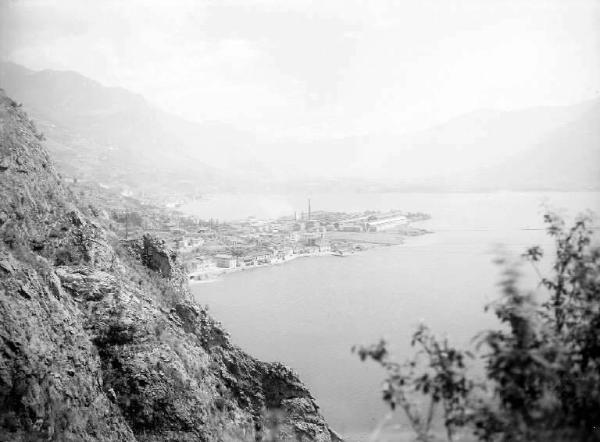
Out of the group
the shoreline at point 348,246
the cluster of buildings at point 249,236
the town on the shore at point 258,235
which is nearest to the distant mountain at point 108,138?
the town on the shore at point 258,235

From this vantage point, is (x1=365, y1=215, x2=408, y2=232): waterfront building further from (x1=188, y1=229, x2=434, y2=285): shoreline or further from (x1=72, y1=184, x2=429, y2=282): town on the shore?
(x1=188, y1=229, x2=434, y2=285): shoreline

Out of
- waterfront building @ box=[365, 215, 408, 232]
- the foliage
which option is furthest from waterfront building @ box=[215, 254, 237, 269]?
the foliage

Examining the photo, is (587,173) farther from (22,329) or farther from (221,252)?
(22,329)

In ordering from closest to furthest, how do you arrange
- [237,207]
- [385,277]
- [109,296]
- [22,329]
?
[22,329]
[109,296]
[385,277]
[237,207]

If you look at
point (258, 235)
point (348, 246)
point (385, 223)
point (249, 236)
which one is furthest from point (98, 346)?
point (385, 223)

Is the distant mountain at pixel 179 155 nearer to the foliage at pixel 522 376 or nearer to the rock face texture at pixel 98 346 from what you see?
the rock face texture at pixel 98 346

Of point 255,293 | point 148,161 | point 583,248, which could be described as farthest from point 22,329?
point 148,161

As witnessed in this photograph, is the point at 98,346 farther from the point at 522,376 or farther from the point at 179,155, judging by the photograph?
the point at 179,155

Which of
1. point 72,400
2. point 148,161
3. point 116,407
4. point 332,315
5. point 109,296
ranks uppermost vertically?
point 148,161
